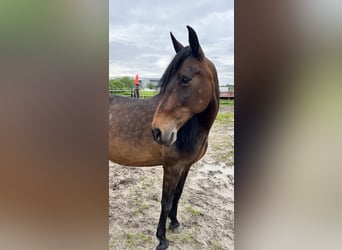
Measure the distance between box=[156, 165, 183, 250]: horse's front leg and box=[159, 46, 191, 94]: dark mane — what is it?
1.45 feet

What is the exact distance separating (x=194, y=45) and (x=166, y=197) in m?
0.84

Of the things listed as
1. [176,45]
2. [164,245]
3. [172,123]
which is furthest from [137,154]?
[176,45]

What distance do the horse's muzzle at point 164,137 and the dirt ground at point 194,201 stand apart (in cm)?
16

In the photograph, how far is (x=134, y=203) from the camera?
1.38m

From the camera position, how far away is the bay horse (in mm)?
1358

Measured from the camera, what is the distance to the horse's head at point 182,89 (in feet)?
4.44

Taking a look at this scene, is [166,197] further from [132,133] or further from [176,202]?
[132,133]

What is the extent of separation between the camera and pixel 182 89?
4.46ft

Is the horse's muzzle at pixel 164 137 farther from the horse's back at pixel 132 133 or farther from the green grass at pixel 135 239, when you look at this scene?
the green grass at pixel 135 239

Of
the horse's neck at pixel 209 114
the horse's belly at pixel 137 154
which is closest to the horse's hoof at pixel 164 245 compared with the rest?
the horse's belly at pixel 137 154
